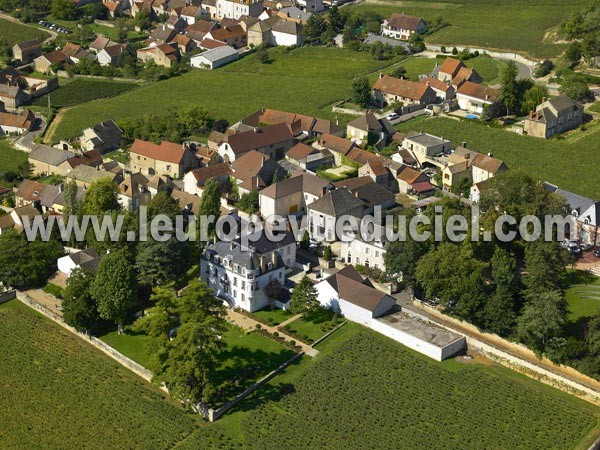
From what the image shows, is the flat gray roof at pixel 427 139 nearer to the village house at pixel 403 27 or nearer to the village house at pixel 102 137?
the village house at pixel 102 137

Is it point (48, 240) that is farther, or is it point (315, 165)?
point (315, 165)

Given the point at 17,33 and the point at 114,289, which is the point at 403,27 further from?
the point at 114,289

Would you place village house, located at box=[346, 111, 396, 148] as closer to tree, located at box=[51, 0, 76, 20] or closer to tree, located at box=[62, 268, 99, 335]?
tree, located at box=[62, 268, 99, 335]

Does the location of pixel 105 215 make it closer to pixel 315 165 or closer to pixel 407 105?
pixel 315 165

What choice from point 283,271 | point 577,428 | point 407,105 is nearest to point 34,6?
point 407,105

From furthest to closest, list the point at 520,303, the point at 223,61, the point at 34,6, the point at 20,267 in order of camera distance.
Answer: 1. the point at 34,6
2. the point at 223,61
3. the point at 20,267
4. the point at 520,303

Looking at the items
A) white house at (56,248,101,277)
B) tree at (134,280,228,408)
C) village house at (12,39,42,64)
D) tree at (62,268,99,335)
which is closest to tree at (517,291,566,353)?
tree at (134,280,228,408)

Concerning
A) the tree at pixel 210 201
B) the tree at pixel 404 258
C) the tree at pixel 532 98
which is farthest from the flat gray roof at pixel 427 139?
the tree at pixel 404 258
